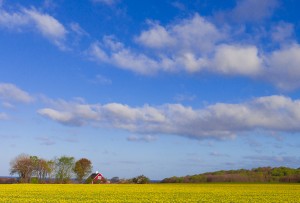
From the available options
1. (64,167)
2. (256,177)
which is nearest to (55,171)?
(64,167)

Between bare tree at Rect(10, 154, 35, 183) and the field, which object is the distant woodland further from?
the field

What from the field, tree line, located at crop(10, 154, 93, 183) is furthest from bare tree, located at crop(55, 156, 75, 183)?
the field

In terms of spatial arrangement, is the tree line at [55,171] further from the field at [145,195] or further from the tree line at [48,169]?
the field at [145,195]

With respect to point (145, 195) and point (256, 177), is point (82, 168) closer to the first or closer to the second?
point (256, 177)

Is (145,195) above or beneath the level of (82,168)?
beneath

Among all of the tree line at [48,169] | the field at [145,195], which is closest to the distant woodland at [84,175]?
the tree line at [48,169]

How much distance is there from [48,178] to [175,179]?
44.9 meters

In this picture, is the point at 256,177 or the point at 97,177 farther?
the point at 97,177

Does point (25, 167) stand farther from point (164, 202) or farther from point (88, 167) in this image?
point (164, 202)

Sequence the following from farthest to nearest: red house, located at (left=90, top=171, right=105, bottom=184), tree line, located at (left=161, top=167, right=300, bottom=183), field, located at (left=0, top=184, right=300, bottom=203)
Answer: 1. red house, located at (left=90, top=171, right=105, bottom=184)
2. tree line, located at (left=161, top=167, right=300, bottom=183)
3. field, located at (left=0, top=184, right=300, bottom=203)

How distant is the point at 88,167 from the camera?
146m

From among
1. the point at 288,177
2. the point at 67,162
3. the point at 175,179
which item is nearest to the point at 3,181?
the point at 67,162

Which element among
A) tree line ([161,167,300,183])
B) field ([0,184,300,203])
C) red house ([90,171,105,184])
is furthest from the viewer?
red house ([90,171,105,184])

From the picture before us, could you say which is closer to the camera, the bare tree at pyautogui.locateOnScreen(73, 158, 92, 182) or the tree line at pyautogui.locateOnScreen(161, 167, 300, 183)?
the tree line at pyautogui.locateOnScreen(161, 167, 300, 183)
